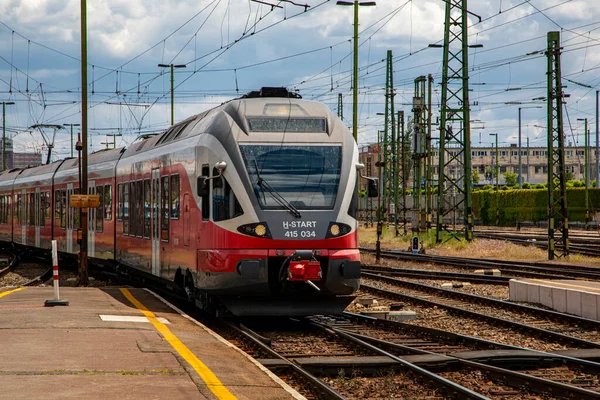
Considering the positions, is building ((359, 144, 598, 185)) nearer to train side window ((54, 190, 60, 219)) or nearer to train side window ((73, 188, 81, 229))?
train side window ((54, 190, 60, 219))

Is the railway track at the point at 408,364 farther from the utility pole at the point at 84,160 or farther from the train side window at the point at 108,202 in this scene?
the train side window at the point at 108,202

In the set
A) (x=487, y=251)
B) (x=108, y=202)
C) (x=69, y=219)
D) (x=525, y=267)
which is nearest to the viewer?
(x=108, y=202)

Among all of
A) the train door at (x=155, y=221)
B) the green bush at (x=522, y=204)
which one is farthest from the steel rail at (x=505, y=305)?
the green bush at (x=522, y=204)

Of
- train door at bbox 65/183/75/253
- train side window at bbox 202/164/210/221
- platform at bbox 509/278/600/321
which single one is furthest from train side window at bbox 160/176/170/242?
train door at bbox 65/183/75/253

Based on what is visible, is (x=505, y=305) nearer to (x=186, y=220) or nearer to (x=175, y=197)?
(x=186, y=220)

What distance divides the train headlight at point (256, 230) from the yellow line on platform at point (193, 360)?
6.21 ft

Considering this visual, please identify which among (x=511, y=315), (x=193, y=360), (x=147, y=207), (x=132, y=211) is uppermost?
(x=147, y=207)

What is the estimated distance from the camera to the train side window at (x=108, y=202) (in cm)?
2439

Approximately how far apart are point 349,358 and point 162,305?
18.7 feet

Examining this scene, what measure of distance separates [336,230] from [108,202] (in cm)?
1191

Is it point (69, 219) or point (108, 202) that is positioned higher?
point (108, 202)

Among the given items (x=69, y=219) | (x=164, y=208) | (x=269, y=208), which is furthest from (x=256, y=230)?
(x=69, y=219)

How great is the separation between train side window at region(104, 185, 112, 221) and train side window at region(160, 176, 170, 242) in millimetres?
6460

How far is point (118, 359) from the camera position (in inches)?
383
